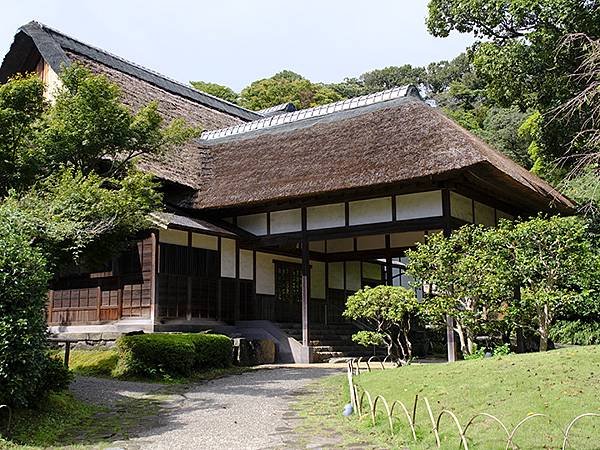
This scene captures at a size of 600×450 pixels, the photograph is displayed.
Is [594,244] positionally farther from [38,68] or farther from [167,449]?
[38,68]

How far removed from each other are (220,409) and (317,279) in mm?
13048

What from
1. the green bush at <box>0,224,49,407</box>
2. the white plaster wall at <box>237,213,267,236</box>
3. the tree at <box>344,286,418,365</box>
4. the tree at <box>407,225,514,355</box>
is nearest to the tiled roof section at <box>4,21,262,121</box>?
the white plaster wall at <box>237,213,267,236</box>

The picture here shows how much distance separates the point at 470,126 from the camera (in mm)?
44562

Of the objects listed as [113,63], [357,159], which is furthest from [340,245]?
[113,63]

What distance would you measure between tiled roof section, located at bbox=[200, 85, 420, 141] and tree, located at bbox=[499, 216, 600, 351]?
27.2 ft

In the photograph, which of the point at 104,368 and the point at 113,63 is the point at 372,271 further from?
the point at 104,368

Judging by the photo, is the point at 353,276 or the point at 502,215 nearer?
the point at 502,215

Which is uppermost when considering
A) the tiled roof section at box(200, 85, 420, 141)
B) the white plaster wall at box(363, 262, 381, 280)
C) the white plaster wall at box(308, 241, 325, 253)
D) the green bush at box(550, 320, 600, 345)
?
the tiled roof section at box(200, 85, 420, 141)

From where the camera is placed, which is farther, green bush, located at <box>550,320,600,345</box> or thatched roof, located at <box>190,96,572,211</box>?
green bush, located at <box>550,320,600,345</box>

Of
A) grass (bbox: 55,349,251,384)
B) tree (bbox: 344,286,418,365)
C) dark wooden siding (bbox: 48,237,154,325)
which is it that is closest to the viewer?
tree (bbox: 344,286,418,365)

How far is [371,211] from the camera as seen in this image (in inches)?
669

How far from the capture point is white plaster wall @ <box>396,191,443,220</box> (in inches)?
627

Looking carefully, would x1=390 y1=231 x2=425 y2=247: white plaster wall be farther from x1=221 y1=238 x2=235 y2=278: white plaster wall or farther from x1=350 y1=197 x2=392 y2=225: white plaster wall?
x1=221 y1=238 x2=235 y2=278: white plaster wall

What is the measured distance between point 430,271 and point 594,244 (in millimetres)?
9508
